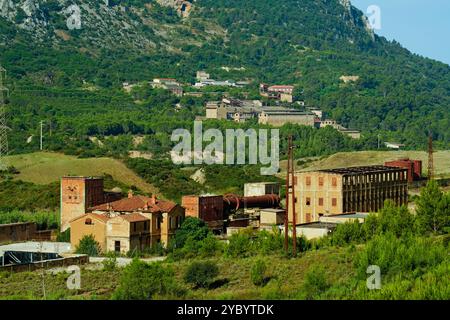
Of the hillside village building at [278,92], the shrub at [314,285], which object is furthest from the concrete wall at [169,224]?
the hillside village building at [278,92]

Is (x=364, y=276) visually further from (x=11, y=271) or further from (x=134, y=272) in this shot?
(x=11, y=271)

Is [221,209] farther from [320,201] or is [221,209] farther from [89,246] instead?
[89,246]

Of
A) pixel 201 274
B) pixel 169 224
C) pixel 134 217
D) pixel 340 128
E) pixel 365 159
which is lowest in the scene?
pixel 201 274

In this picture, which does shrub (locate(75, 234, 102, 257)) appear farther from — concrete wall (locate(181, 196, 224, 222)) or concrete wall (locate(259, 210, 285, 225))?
Answer: concrete wall (locate(259, 210, 285, 225))

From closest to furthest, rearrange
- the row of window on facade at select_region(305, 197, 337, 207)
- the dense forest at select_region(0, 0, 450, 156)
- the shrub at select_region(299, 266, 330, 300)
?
1. the shrub at select_region(299, 266, 330, 300)
2. the row of window on facade at select_region(305, 197, 337, 207)
3. the dense forest at select_region(0, 0, 450, 156)

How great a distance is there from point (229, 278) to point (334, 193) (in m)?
20.1

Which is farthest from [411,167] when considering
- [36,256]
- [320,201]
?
[36,256]

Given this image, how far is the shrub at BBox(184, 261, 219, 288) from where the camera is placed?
124 ft

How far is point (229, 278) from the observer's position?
125 feet

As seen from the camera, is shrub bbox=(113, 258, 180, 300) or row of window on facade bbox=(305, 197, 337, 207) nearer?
shrub bbox=(113, 258, 180, 300)

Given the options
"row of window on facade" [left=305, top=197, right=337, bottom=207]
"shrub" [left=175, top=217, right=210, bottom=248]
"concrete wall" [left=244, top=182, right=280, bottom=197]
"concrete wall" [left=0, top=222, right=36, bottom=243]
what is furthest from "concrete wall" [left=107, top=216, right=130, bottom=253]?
"concrete wall" [left=244, top=182, right=280, bottom=197]

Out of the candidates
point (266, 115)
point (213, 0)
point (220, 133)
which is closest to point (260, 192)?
point (220, 133)

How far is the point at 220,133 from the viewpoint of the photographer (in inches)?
4210

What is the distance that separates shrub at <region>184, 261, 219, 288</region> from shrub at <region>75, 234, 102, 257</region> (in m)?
10.8
